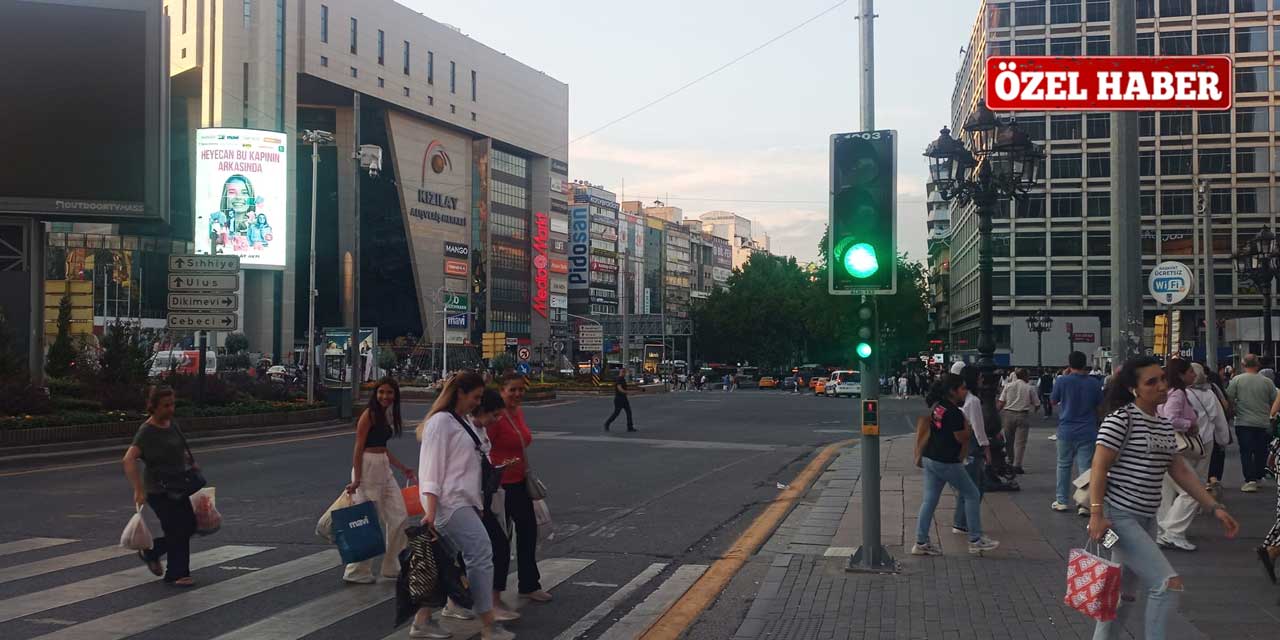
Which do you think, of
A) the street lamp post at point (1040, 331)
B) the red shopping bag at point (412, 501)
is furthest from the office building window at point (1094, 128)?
the red shopping bag at point (412, 501)

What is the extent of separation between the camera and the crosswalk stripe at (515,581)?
→ 7172 mm

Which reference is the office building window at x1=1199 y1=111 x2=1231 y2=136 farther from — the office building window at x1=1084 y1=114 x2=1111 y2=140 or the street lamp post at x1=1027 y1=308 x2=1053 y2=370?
the street lamp post at x1=1027 y1=308 x2=1053 y2=370

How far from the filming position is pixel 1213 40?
6738 cm

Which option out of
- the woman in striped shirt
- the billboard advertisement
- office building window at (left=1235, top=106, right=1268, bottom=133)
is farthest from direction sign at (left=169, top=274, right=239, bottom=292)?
office building window at (left=1235, top=106, right=1268, bottom=133)

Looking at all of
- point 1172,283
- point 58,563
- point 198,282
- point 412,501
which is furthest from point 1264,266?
point 58,563

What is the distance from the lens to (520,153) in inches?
4518

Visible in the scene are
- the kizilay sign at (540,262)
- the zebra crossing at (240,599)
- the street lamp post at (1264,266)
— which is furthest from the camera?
the kizilay sign at (540,262)

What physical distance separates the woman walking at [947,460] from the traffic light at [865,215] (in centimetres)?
156

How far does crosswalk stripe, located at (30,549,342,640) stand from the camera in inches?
276

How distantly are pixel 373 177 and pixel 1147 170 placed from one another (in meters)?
47.2

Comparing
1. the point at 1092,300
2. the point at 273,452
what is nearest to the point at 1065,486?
the point at 273,452

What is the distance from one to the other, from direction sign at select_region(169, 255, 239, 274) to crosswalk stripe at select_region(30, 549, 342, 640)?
18483 millimetres

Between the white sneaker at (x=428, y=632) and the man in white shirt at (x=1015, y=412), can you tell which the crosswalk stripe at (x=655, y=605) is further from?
the man in white shirt at (x=1015, y=412)

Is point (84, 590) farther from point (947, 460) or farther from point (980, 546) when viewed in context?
point (980, 546)
